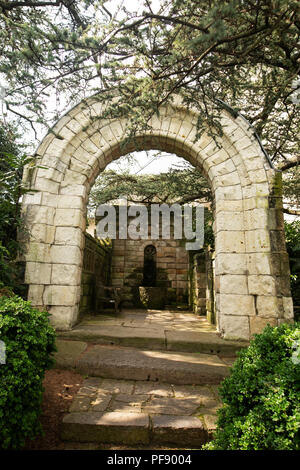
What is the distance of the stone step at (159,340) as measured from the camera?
3477 millimetres

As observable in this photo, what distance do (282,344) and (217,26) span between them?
7.65 feet

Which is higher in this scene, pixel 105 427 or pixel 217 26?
pixel 217 26

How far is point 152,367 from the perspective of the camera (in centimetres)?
286

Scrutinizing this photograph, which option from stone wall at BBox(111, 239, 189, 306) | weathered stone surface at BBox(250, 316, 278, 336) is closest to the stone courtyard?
weathered stone surface at BBox(250, 316, 278, 336)

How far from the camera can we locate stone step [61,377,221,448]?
6.42 ft

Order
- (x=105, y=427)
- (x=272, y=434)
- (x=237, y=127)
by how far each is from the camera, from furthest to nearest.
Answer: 1. (x=237, y=127)
2. (x=105, y=427)
3. (x=272, y=434)

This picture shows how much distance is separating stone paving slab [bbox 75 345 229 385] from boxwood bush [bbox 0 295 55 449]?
992 mm

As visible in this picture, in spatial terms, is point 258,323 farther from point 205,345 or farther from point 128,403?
point 128,403

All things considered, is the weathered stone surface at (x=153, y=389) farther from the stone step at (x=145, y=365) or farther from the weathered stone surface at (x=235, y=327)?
the weathered stone surface at (x=235, y=327)

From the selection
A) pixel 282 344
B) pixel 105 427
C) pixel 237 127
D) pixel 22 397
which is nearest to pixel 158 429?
pixel 105 427

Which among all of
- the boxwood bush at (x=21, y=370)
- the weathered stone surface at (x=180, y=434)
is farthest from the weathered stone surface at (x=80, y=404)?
the weathered stone surface at (x=180, y=434)

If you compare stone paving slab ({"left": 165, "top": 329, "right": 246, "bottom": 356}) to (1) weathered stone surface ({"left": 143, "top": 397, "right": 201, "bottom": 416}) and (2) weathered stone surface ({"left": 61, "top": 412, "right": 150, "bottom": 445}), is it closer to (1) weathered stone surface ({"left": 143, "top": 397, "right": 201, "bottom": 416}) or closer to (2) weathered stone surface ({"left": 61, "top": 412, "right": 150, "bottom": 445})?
(1) weathered stone surface ({"left": 143, "top": 397, "right": 201, "bottom": 416})

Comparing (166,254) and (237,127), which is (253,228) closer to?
(237,127)
